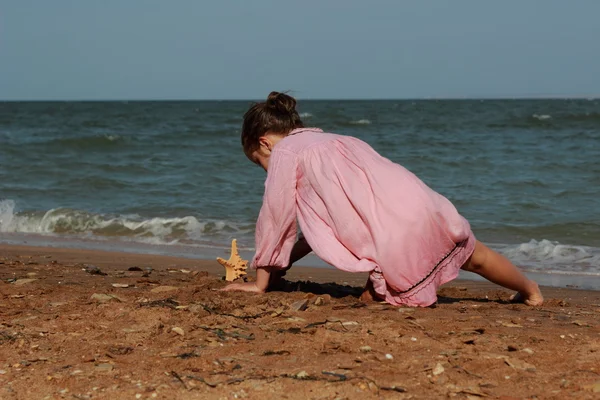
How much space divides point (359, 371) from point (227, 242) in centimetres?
545

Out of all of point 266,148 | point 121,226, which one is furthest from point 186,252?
point 266,148

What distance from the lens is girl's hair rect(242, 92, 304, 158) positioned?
4.02 metres

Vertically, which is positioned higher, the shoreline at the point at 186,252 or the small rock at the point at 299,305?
the small rock at the point at 299,305

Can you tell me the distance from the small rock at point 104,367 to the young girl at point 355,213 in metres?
1.26

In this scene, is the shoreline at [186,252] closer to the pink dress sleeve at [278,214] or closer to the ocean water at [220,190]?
the ocean water at [220,190]

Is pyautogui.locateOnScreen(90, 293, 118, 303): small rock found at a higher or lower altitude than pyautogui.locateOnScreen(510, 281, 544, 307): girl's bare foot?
higher

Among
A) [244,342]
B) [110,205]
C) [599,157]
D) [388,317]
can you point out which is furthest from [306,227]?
[599,157]

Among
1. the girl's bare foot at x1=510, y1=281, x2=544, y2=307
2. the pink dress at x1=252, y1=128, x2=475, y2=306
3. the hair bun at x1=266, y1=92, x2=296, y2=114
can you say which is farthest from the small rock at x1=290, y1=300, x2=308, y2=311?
the girl's bare foot at x1=510, y1=281, x2=544, y2=307

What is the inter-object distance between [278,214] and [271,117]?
→ 49 cm

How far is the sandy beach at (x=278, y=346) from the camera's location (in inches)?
105

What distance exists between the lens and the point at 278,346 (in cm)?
310

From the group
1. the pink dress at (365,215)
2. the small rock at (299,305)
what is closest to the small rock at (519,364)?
the pink dress at (365,215)

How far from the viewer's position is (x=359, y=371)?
2771 mm

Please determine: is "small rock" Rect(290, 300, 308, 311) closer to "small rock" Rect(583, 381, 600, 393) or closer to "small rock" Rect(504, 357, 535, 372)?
"small rock" Rect(504, 357, 535, 372)
